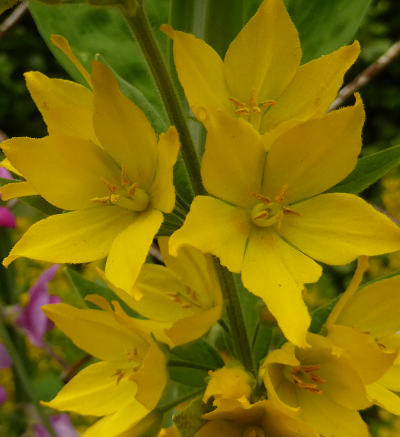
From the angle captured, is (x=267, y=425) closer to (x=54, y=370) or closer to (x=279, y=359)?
(x=279, y=359)

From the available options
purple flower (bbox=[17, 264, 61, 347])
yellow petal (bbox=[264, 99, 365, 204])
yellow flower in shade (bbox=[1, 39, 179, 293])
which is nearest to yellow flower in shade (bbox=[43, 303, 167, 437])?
yellow flower in shade (bbox=[1, 39, 179, 293])

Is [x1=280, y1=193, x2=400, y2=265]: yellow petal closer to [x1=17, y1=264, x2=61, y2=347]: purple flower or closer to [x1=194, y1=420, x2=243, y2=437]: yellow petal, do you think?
[x1=194, y1=420, x2=243, y2=437]: yellow petal

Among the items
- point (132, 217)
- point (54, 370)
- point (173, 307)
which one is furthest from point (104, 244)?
point (54, 370)

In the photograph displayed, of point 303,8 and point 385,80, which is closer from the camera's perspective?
point 303,8

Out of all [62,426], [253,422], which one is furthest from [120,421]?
[62,426]

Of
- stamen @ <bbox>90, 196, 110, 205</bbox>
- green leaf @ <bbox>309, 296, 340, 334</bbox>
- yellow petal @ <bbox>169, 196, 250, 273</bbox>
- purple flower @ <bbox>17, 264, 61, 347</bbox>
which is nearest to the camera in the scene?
yellow petal @ <bbox>169, 196, 250, 273</bbox>

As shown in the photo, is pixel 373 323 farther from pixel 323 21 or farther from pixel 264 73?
pixel 323 21

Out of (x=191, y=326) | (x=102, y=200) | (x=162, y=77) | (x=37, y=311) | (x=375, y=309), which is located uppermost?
(x=162, y=77)
